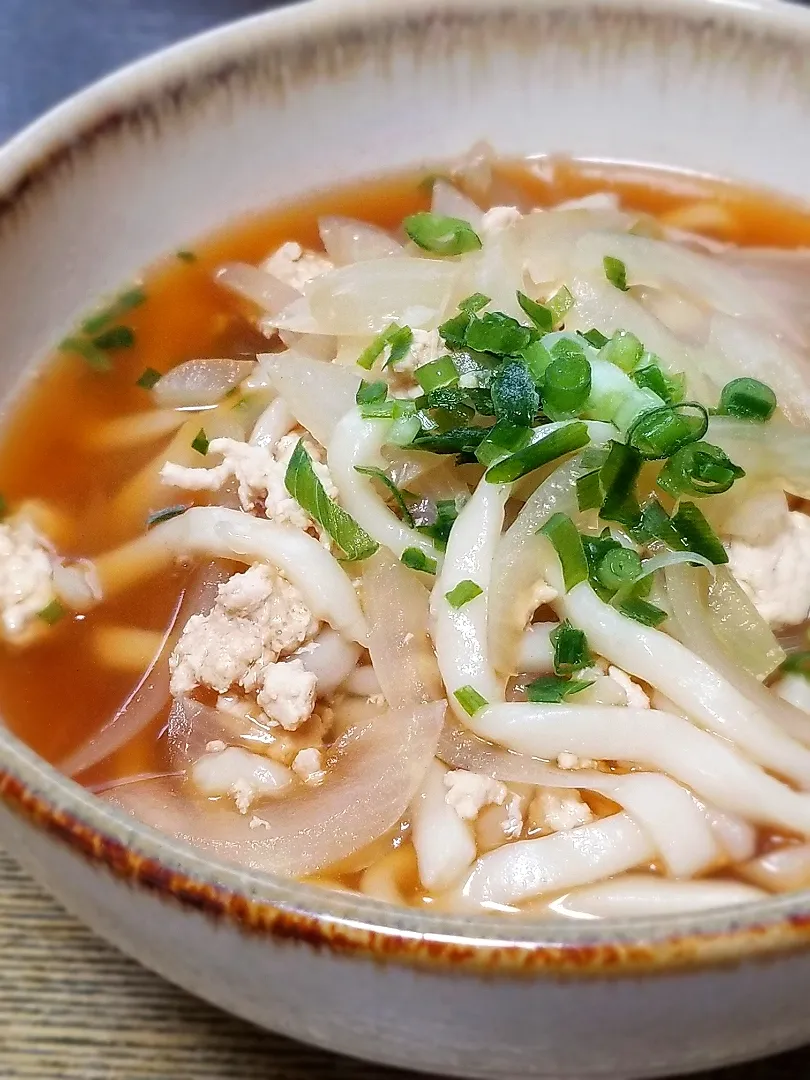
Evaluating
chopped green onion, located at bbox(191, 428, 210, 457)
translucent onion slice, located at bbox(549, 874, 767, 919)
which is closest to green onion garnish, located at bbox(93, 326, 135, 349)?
chopped green onion, located at bbox(191, 428, 210, 457)

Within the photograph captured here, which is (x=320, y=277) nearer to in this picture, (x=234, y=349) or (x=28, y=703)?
(x=234, y=349)

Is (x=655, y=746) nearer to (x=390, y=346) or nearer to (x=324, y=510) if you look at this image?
(x=324, y=510)

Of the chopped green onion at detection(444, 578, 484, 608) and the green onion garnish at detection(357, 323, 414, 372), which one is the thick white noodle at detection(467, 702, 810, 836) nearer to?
the chopped green onion at detection(444, 578, 484, 608)

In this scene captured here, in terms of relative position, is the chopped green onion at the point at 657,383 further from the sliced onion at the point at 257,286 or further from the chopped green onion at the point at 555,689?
the sliced onion at the point at 257,286

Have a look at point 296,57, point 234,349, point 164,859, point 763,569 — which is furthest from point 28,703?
point 296,57

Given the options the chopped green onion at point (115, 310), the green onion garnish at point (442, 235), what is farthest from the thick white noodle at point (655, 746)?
the chopped green onion at point (115, 310)

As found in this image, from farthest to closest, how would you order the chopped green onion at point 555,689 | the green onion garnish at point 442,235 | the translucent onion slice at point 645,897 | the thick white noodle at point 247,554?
the green onion garnish at point 442,235
the thick white noodle at point 247,554
the chopped green onion at point 555,689
the translucent onion slice at point 645,897
